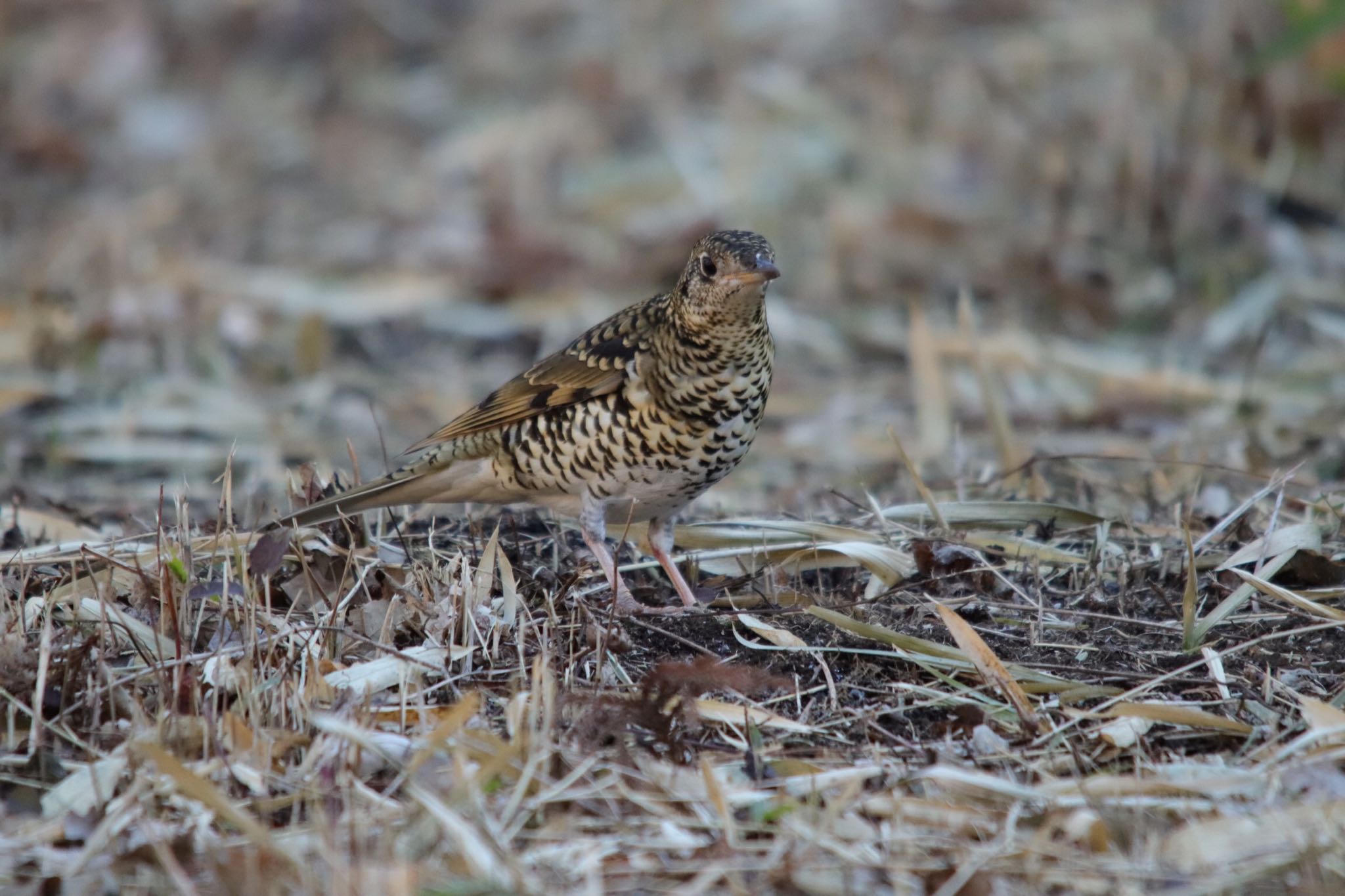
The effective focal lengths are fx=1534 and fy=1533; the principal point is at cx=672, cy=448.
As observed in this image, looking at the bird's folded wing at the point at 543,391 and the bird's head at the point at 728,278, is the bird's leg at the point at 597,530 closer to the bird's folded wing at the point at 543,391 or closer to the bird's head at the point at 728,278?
the bird's folded wing at the point at 543,391

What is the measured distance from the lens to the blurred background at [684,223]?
733 centimetres

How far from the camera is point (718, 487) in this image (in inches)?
279

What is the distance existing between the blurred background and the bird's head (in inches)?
55.2

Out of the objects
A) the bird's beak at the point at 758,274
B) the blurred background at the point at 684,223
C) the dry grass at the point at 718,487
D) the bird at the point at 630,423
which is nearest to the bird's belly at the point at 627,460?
the bird at the point at 630,423

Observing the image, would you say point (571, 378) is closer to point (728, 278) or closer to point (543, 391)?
point (543, 391)

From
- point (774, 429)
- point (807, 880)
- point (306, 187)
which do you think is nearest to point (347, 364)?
point (774, 429)

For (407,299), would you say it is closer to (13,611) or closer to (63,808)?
(13,611)

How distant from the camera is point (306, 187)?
11.4 m

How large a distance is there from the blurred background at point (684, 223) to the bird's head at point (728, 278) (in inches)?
55.2

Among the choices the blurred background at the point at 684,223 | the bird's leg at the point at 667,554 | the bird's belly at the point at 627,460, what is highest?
the blurred background at the point at 684,223

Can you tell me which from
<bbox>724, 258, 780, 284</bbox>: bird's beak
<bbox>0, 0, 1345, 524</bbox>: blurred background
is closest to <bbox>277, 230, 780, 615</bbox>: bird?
<bbox>724, 258, 780, 284</bbox>: bird's beak

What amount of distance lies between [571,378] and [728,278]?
743mm

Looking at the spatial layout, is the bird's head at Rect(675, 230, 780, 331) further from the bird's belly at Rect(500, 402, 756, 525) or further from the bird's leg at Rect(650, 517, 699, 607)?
the bird's leg at Rect(650, 517, 699, 607)

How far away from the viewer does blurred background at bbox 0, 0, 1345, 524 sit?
7.33 m
